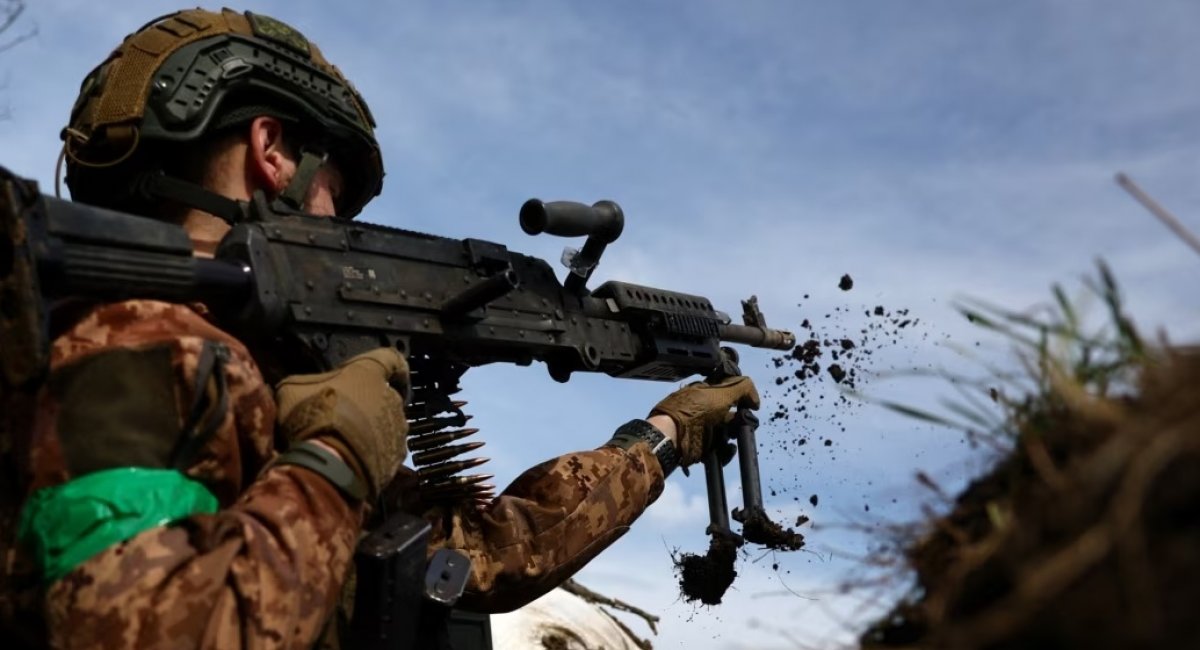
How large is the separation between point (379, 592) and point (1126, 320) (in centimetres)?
276

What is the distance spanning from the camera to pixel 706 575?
5.19 m

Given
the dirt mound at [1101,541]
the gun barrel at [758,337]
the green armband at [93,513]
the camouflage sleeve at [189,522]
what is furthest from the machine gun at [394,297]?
the dirt mound at [1101,541]

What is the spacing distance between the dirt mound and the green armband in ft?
6.48

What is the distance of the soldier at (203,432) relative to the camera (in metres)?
2.73

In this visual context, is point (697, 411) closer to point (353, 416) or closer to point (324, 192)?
point (324, 192)

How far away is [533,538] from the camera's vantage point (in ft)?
15.4

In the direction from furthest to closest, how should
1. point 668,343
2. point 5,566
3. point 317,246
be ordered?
point 668,343 → point 317,246 → point 5,566

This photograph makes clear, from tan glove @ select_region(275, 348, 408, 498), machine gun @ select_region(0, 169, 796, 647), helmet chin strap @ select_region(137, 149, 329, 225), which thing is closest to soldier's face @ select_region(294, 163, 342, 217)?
machine gun @ select_region(0, 169, 796, 647)

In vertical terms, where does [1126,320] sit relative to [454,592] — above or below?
below

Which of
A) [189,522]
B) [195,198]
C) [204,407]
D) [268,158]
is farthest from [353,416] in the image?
[268,158]

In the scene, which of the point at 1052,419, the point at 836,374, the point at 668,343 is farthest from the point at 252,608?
the point at 836,374

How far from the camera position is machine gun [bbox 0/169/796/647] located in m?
2.98

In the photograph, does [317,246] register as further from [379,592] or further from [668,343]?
[668,343]

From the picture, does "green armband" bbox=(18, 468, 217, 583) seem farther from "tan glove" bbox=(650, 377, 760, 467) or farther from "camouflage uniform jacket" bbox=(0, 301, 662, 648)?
"tan glove" bbox=(650, 377, 760, 467)
